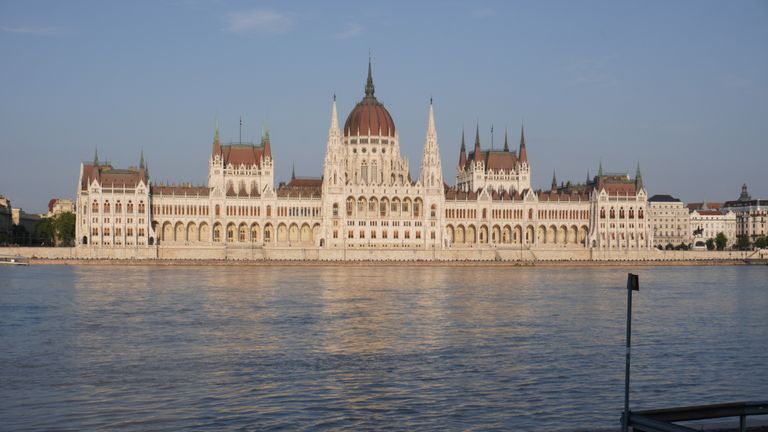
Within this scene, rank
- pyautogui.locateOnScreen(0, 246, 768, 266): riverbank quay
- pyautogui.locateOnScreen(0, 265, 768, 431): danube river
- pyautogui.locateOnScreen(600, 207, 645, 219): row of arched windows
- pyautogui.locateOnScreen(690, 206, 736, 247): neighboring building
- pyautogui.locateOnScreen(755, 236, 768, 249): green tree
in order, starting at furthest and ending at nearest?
pyautogui.locateOnScreen(690, 206, 736, 247): neighboring building → pyautogui.locateOnScreen(755, 236, 768, 249): green tree → pyautogui.locateOnScreen(600, 207, 645, 219): row of arched windows → pyautogui.locateOnScreen(0, 246, 768, 266): riverbank quay → pyautogui.locateOnScreen(0, 265, 768, 431): danube river

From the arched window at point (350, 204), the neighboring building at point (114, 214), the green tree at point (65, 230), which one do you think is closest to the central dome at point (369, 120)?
the arched window at point (350, 204)

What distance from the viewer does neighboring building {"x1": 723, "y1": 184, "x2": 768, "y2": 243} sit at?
181m

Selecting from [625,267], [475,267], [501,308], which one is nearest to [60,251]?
[475,267]

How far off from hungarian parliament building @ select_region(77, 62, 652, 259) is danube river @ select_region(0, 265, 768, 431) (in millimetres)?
68577

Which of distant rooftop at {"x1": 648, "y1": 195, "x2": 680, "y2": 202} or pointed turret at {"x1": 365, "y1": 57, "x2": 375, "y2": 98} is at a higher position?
pointed turret at {"x1": 365, "y1": 57, "x2": 375, "y2": 98}

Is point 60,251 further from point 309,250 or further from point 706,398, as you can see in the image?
point 706,398

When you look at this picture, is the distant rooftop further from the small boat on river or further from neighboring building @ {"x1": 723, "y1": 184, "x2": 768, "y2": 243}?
the small boat on river

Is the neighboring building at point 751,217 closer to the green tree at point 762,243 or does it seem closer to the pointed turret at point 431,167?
the green tree at point 762,243

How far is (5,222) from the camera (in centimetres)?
16962

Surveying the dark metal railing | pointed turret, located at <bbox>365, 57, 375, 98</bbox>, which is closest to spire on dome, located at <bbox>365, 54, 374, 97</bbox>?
pointed turret, located at <bbox>365, 57, 375, 98</bbox>

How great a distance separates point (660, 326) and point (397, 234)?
88642 mm

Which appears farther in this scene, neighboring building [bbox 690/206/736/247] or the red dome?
neighboring building [bbox 690/206/736/247]

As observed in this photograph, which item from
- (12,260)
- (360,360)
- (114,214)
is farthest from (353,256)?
(360,360)

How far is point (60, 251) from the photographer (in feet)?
396
